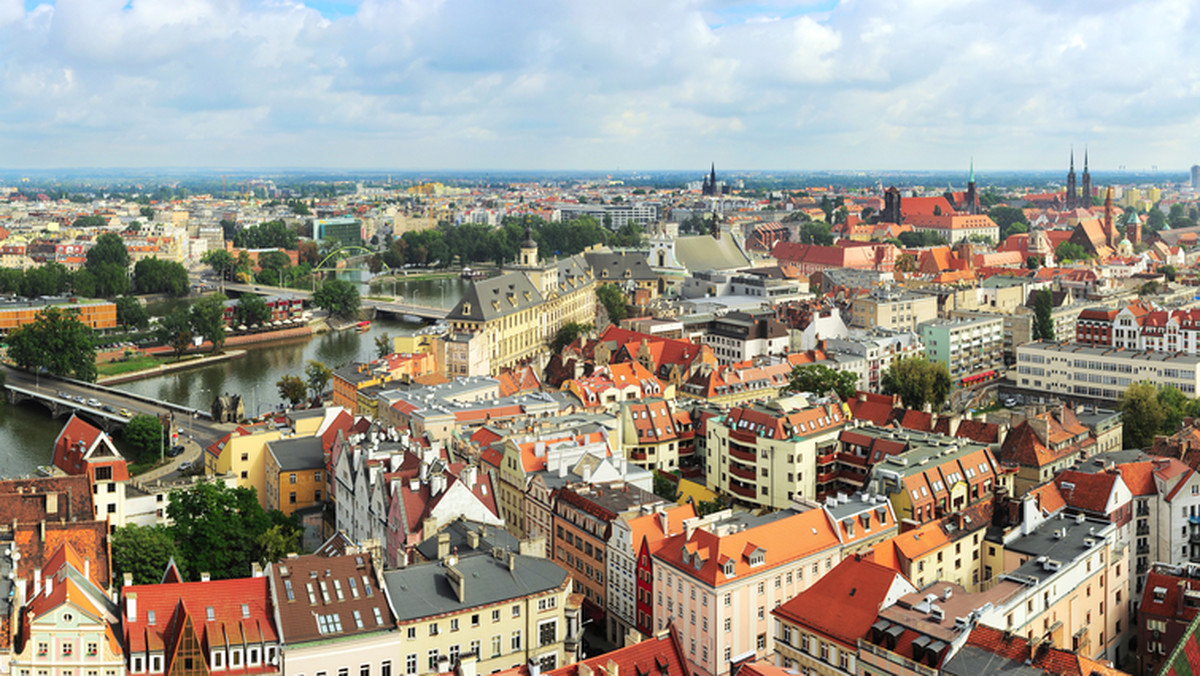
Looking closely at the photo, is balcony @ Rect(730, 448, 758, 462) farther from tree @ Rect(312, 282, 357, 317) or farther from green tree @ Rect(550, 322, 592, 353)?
tree @ Rect(312, 282, 357, 317)

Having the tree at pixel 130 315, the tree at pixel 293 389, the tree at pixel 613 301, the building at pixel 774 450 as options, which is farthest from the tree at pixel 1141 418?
the tree at pixel 130 315

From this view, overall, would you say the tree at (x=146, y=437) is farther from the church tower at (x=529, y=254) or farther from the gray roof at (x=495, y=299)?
the church tower at (x=529, y=254)

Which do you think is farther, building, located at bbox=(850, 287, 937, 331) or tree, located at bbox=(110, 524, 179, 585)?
building, located at bbox=(850, 287, 937, 331)

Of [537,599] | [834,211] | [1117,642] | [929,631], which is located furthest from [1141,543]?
[834,211]

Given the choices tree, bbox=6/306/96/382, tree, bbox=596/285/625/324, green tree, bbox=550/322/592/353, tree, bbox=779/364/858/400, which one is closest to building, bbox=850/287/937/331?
green tree, bbox=550/322/592/353

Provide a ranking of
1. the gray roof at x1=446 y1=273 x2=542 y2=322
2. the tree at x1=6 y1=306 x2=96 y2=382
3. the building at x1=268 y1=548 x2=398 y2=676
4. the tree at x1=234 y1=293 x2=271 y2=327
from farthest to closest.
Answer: the tree at x1=234 y1=293 x2=271 y2=327 < the tree at x1=6 y1=306 x2=96 y2=382 < the gray roof at x1=446 y1=273 x2=542 y2=322 < the building at x1=268 y1=548 x2=398 y2=676

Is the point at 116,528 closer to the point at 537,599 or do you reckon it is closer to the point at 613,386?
the point at 537,599

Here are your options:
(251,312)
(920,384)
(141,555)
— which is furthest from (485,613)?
(251,312)
